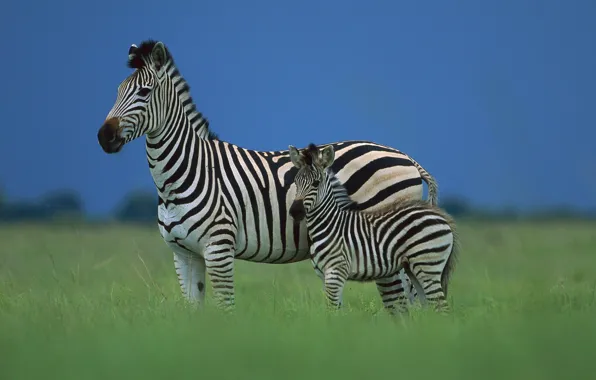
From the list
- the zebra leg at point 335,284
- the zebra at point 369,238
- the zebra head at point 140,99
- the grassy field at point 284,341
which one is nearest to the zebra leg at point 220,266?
the grassy field at point 284,341

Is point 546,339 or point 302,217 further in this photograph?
point 302,217

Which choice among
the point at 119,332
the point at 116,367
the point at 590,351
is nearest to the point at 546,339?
the point at 590,351

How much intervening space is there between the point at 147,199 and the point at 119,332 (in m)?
25.8

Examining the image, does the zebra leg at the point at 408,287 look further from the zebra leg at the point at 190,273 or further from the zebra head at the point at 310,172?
the zebra leg at the point at 190,273

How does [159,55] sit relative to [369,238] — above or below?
above

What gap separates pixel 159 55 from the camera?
9023 mm

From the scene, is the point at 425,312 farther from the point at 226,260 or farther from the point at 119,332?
the point at 119,332

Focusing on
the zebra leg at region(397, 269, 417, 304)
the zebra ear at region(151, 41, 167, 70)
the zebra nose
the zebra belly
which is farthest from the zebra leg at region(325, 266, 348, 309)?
the zebra ear at region(151, 41, 167, 70)

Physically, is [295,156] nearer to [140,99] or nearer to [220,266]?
[220,266]

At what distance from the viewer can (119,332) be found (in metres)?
6.27

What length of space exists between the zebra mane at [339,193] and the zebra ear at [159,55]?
2.05 meters

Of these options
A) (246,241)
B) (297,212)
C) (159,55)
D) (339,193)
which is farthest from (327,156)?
(159,55)

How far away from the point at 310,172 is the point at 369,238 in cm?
89

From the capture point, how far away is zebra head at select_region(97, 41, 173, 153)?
8.59m
